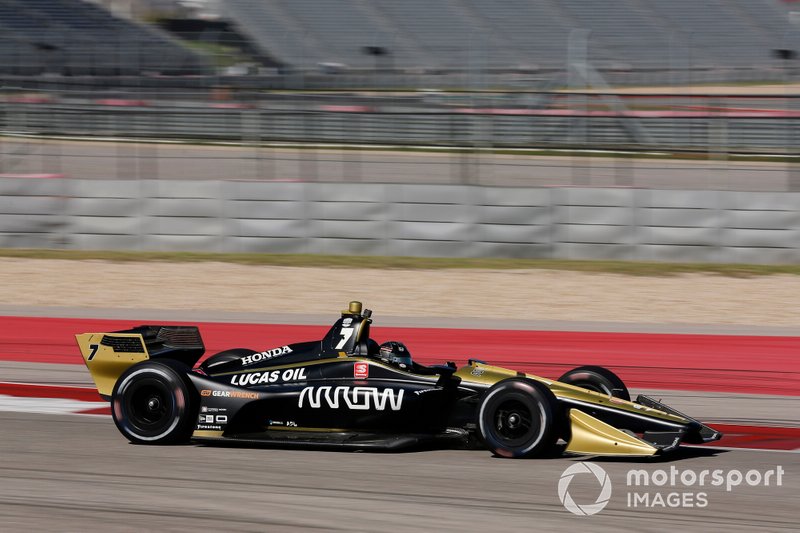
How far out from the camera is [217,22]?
118 ft

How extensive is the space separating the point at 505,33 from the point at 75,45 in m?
14.0

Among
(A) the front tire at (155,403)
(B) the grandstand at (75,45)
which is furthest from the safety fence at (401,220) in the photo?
(B) the grandstand at (75,45)

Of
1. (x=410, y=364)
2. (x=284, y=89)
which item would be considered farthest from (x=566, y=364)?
(x=284, y=89)

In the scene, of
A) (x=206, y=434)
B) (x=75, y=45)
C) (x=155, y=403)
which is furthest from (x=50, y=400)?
(x=75, y=45)

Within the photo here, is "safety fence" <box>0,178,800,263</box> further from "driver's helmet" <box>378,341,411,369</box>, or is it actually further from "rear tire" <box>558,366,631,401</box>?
"driver's helmet" <box>378,341,411,369</box>

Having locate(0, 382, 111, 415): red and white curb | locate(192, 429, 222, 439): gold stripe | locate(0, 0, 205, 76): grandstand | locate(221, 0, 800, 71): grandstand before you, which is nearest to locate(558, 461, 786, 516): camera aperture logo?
locate(192, 429, 222, 439): gold stripe

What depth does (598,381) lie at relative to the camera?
22.1 ft

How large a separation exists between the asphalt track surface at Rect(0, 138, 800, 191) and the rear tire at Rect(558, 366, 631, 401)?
12.3m

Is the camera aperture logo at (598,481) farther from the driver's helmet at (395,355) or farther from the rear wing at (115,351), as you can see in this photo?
the rear wing at (115,351)

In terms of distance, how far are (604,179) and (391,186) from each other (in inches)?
216

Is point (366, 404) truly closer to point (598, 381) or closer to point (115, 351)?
point (598, 381)

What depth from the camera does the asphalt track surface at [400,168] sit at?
19.7 meters

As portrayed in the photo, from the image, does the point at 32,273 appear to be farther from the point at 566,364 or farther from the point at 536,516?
the point at 536,516

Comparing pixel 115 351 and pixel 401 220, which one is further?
pixel 401 220
